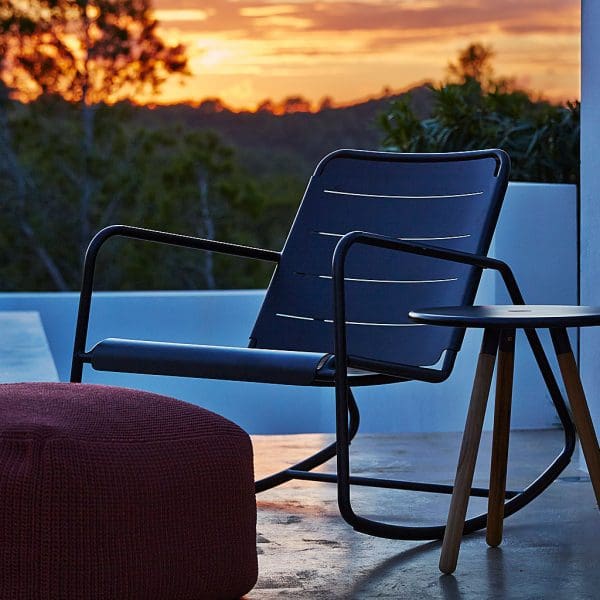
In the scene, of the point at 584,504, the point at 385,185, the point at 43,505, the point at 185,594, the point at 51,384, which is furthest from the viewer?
the point at 385,185

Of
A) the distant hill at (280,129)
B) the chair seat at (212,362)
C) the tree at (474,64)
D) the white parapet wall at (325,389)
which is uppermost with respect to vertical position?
the tree at (474,64)

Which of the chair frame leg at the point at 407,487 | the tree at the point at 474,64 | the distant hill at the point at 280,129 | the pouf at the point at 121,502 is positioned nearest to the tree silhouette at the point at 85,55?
the distant hill at the point at 280,129

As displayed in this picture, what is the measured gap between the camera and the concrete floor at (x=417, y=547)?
7.07 feet

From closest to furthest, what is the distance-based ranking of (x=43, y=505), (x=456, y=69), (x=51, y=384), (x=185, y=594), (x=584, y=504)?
(x=43, y=505) < (x=185, y=594) < (x=51, y=384) < (x=584, y=504) < (x=456, y=69)

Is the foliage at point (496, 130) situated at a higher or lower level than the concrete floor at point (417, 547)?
higher

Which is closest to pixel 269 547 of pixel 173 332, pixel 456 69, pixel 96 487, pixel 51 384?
pixel 51 384

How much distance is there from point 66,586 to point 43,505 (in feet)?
0.39

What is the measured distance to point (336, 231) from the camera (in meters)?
3.07

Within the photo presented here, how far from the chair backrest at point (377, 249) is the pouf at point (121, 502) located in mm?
893

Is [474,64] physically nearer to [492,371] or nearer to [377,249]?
[377,249]

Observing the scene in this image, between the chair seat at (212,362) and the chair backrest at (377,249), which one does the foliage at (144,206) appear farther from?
the chair seat at (212,362)

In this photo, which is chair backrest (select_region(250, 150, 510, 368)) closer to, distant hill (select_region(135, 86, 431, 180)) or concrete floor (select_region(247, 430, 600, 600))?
concrete floor (select_region(247, 430, 600, 600))

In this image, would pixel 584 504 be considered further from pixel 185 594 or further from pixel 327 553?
pixel 185 594

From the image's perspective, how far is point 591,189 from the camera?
3.21 meters
